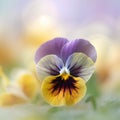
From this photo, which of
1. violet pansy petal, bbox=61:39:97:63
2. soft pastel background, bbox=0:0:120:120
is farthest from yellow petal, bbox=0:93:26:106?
violet pansy petal, bbox=61:39:97:63

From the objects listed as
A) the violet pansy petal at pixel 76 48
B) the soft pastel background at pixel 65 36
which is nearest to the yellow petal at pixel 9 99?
the soft pastel background at pixel 65 36

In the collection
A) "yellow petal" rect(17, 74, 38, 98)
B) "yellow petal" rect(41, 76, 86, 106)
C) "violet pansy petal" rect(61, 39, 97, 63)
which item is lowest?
"yellow petal" rect(41, 76, 86, 106)

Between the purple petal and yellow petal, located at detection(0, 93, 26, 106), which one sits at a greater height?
the purple petal

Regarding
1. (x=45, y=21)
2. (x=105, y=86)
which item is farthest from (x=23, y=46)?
(x=105, y=86)

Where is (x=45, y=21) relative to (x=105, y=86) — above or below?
above

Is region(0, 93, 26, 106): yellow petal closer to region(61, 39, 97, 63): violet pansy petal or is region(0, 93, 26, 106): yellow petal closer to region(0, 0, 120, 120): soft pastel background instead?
region(0, 0, 120, 120): soft pastel background

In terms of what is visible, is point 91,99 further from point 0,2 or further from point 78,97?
point 0,2

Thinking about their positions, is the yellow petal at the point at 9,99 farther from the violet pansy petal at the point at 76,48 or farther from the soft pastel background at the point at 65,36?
the violet pansy petal at the point at 76,48
